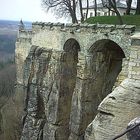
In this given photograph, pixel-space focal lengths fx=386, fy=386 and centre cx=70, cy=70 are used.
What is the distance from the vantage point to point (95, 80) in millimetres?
21219

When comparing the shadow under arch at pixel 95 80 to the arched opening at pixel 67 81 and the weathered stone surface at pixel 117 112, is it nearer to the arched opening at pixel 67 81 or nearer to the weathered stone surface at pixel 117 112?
the arched opening at pixel 67 81

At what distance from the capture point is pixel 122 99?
39.3ft

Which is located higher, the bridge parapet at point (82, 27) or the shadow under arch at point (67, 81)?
the bridge parapet at point (82, 27)

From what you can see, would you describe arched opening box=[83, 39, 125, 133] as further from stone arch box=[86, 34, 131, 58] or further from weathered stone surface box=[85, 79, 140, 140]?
weathered stone surface box=[85, 79, 140, 140]

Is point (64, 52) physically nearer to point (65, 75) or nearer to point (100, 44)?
point (65, 75)

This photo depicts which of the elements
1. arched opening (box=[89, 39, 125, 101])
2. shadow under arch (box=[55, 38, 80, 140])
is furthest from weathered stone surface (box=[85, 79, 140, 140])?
shadow under arch (box=[55, 38, 80, 140])

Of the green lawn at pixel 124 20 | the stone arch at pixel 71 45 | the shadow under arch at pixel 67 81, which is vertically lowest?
the shadow under arch at pixel 67 81

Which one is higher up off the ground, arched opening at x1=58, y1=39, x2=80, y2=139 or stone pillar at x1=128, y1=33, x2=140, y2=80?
stone pillar at x1=128, y1=33, x2=140, y2=80

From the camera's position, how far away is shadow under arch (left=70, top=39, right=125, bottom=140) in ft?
68.4

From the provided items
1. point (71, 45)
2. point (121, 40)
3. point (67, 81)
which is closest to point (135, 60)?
point (121, 40)

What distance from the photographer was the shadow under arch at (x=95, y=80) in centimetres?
2086

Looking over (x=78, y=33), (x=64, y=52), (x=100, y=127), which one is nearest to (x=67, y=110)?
(x=64, y=52)

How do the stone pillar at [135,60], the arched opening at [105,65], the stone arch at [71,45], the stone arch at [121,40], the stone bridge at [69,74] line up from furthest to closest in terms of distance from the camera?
the stone arch at [71,45] < the arched opening at [105,65] < the stone bridge at [69,74] < the stone arch at [121,40] < the stone pillar at [135,60]

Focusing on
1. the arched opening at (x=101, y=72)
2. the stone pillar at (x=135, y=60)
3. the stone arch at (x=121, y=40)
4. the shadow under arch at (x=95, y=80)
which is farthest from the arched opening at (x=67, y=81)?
the stone pillar at (x=135, y=60)
